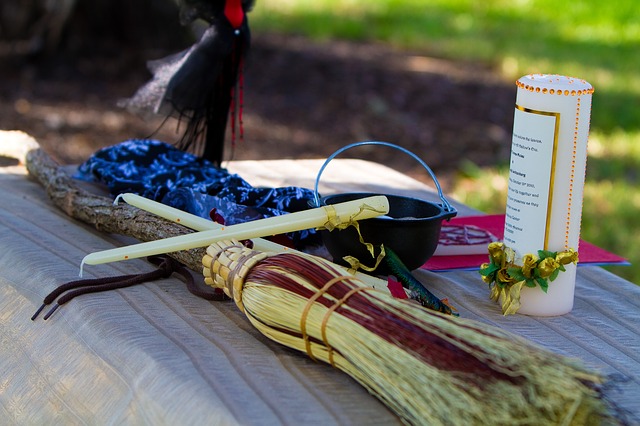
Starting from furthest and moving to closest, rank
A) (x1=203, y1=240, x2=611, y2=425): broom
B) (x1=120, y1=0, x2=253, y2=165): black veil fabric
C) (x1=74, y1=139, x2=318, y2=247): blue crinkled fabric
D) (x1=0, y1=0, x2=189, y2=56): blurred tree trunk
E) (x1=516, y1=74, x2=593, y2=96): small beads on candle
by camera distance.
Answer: (x1=0, y1=0, x2=189, y2=56): blurred tree trunk
(x1=120, y1=0, x2=253, y2=165): black veil fabric
(x1=74, y1=139, x2=318, y2=247): blue crinkled fabric
(x1=516, y1=74, x2=593, y2=96): small beads on candle
(x1=203, y1=240, x2=611, y2=425): broom

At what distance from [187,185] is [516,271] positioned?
0.66 m

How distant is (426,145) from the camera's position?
13.1 feet

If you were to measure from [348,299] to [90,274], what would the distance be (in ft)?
1.50

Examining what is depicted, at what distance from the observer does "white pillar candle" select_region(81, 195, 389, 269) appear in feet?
3.77

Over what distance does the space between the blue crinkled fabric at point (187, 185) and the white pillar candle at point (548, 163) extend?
30 cm

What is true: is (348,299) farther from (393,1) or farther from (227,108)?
(393,1)

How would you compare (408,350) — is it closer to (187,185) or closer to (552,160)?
(552,160)

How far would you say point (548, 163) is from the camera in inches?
45.2

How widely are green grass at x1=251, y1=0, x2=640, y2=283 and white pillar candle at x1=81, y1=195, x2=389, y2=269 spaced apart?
6.12 feet

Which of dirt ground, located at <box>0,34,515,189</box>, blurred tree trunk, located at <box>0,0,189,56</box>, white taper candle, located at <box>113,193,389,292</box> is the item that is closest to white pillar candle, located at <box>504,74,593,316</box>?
white taper candle, located at <box>113,193,389,292</box>

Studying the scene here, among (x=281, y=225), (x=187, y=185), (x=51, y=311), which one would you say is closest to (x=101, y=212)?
(x=187, y=185)

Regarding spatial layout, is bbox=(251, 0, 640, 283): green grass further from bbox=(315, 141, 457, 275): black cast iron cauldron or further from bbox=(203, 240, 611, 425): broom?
bbox=(203, 240, 611, 425): broom

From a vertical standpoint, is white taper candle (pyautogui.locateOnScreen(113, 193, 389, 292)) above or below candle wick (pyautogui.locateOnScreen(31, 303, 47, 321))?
above

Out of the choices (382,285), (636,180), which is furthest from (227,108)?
(636,180)
